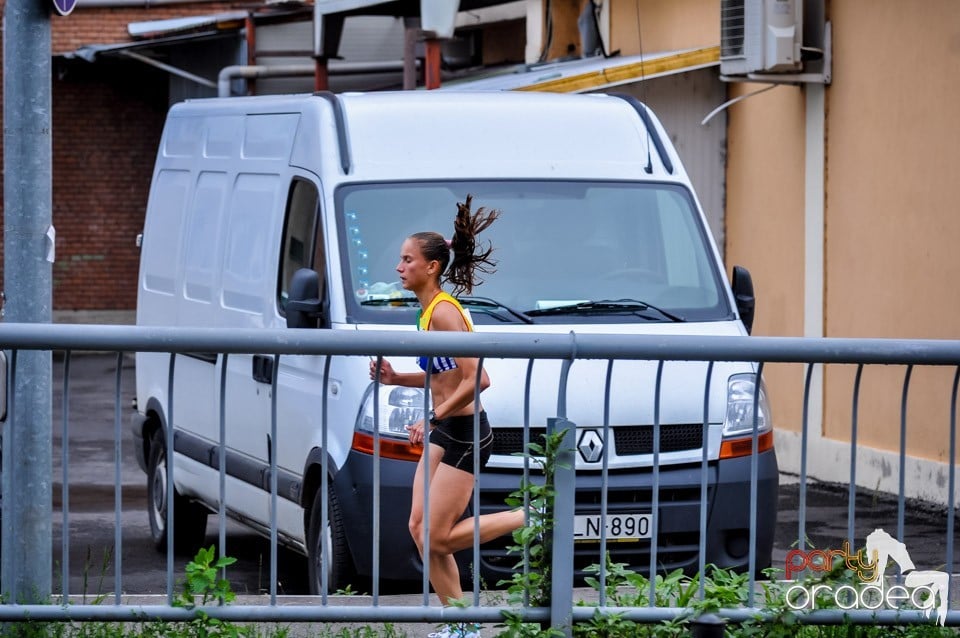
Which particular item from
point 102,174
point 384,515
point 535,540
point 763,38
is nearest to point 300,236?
point 384,515

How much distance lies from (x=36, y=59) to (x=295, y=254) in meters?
1.94

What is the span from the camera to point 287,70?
71.3 ft

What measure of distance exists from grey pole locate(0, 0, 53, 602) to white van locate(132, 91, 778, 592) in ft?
3.86

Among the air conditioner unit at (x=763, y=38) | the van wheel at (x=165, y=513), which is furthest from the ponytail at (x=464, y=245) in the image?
the air conditioner unit at (x=763, y=38)

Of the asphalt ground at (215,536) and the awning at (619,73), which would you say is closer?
the asphalt ground at (215,536)

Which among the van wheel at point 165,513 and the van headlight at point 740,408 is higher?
the van headlight at point 740,408

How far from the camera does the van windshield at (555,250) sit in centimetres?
747

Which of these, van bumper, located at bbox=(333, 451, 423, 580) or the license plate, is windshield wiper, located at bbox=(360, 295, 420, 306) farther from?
the license plate

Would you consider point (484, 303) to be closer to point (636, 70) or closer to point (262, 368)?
point (262, 368)

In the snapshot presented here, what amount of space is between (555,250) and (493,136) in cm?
72

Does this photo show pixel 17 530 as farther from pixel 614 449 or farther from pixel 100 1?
pixel 100 1

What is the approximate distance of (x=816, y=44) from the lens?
1300 centimetres

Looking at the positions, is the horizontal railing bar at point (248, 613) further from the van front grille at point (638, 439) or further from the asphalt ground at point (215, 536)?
the van front grille at point (638, 439)

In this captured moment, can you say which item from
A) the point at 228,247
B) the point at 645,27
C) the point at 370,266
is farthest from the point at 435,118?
the point at 645,27
